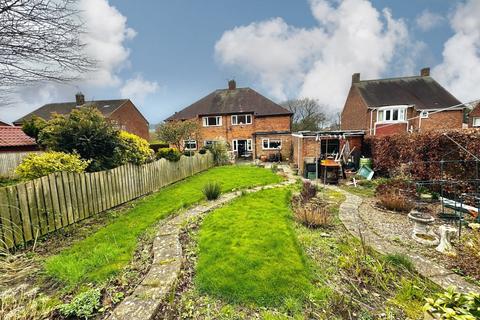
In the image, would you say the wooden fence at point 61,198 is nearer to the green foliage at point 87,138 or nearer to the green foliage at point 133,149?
the green foliage at point 133,149

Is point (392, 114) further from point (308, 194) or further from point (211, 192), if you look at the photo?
point (211, 192)

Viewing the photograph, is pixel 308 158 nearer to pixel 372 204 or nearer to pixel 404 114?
pixel 372 204

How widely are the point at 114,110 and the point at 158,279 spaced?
27.9 metres

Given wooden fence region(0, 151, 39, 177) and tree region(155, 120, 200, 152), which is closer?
wooden fence region(0, 151, 39, 177)

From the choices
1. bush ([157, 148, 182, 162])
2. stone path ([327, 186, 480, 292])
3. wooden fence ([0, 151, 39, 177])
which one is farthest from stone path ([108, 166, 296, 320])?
wooden fence ([0, 151, 39, 177])

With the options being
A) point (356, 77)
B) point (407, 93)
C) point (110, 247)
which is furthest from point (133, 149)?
point (407, 93)

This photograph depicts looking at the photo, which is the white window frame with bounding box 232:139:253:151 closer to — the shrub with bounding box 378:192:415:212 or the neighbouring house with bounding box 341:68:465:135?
the neighbouring house with bounding box 341:68:465:135

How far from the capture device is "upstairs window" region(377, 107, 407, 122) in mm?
20469

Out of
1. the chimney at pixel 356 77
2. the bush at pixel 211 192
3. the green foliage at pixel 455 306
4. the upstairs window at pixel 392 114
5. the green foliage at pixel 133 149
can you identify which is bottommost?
the bush at pixel 211 192

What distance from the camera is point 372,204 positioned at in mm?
7312

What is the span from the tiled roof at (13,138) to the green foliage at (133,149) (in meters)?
11.9

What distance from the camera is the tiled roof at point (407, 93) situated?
21.1 metres

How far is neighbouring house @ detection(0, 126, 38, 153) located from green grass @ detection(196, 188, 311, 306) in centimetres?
1651

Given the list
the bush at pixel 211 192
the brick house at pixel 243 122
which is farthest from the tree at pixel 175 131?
the bush at pixel 211 192
